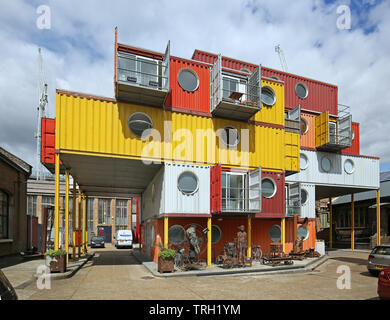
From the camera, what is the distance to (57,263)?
47.1ft

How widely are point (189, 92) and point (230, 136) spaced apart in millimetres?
3539

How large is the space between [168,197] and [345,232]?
27.4 meters

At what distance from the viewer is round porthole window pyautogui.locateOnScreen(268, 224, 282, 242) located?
20.7 meters

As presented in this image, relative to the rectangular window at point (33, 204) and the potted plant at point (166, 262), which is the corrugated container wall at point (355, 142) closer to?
the potted plant at point (166, 262)

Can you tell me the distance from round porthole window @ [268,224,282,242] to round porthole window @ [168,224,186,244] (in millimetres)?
6183

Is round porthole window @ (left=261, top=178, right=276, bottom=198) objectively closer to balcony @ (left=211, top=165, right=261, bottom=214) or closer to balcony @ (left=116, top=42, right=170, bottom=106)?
balcony @ (left=211, top=165, right=261, bottom=214)

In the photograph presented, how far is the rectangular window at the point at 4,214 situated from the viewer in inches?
896

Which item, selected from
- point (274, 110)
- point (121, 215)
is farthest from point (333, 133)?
point (121, 215)

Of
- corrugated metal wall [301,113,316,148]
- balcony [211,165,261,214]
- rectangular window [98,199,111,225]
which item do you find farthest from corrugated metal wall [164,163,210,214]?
rectangular window [98,199,111,225]

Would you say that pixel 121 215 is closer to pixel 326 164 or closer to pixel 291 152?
pixel 326 164

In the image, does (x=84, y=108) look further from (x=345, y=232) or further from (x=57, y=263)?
(x=345, y=232)

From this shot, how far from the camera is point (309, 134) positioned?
1027 inches

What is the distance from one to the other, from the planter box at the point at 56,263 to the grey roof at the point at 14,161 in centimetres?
1143

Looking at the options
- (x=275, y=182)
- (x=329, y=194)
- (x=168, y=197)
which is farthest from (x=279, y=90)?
(x=329, y=194)
